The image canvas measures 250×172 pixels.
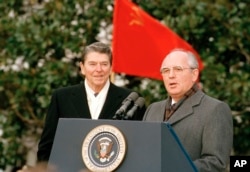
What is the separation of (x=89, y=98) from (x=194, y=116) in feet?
3.70

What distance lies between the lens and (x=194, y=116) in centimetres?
515

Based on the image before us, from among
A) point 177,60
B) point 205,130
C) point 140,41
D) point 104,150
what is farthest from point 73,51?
point 104,150

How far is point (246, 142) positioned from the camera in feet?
31.0

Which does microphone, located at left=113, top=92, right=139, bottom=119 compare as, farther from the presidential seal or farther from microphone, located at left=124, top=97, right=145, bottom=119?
the presidential seal

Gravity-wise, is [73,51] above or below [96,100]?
above

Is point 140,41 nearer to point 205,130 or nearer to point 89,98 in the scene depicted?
point 89,98

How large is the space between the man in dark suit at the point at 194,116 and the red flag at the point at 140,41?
3.27 m

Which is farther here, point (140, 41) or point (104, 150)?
point (140, 41)

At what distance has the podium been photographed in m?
4.46

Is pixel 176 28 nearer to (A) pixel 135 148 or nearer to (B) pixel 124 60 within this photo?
(B) pixel 124 60

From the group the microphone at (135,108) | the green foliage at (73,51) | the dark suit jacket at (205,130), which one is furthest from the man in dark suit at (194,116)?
the green foliage at (73,51)

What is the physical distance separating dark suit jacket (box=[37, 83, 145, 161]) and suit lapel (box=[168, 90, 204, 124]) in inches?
33.9

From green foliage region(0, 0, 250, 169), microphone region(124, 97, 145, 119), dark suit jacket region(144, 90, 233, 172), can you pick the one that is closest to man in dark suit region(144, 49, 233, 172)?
dark suit jacket region(144, 90, 233, 172)

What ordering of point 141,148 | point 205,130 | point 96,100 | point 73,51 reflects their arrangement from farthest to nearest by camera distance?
point 73,51
point 96,100
point 205,130
point 141,148
